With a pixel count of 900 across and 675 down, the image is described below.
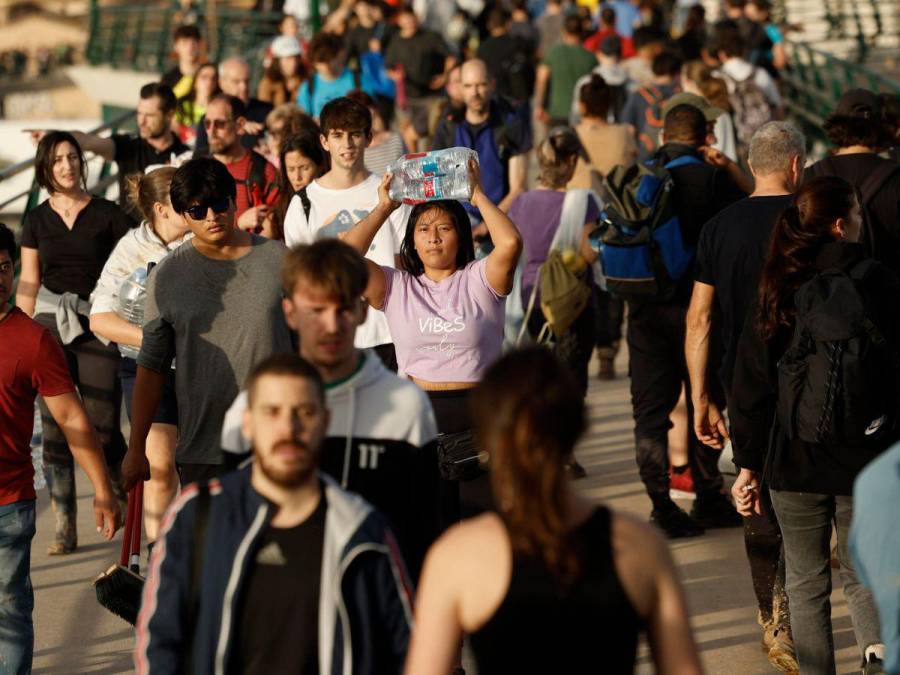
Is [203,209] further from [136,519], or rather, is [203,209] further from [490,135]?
[490,135]

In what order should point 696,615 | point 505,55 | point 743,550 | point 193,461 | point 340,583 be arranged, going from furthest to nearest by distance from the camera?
point 505,55 → point 743,550 → point 696,615 → point 193,461 → point 340,583

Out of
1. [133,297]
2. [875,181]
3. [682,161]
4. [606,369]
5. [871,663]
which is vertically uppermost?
[682,161]

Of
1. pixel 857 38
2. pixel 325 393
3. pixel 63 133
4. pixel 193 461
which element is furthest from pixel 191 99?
pixel 857 38

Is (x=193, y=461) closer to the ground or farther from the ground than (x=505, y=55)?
closer to the ground

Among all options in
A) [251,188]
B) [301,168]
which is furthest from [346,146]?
[251,188]

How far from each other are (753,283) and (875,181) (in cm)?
124

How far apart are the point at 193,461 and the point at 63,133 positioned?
3.06m

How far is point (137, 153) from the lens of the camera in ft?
31.7

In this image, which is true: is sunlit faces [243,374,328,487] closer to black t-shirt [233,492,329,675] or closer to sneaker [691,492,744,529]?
black t-shirt [233,492,329,675]

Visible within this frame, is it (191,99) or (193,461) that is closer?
(193,461)

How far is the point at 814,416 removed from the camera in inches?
208

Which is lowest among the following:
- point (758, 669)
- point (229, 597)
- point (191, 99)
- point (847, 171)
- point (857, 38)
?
point (758, 669)

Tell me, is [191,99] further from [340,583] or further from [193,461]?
[340,583]

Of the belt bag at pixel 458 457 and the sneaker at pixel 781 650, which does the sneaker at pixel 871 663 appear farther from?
the belt bag at pixel 458 457
